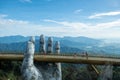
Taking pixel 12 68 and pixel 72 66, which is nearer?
pixel 12 68

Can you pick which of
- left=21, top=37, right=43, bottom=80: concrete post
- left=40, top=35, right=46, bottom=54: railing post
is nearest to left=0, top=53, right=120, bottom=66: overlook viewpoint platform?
left=21, top=37, right=43, bottom=80: concrete post

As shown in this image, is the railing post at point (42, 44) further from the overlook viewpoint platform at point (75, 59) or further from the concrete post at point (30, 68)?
the concrete post at point (30, 68)

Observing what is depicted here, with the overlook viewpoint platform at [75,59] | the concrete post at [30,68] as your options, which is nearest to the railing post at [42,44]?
the overlook viewpoint platform at [75,59]

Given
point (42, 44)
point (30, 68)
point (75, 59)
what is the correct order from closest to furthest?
point (30, 68) → point (75, 59) → point (42, 44)

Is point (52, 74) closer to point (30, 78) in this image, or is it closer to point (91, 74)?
point (30, 78)

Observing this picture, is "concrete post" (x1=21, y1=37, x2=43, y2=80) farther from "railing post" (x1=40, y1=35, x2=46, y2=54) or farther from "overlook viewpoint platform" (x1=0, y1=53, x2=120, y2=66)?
"railing post" (x1=40, y1=35, x2=46, y2=54)

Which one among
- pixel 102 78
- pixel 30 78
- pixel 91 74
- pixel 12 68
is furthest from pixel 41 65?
pixel 12 68

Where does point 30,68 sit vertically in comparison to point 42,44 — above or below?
below

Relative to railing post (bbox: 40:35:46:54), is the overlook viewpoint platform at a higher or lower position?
lower

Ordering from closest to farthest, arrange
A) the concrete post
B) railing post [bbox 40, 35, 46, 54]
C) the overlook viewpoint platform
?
1. the concrete post
2. the overlook viewpoint platform
3. railing post [bbox 40, 35, 46, 54]

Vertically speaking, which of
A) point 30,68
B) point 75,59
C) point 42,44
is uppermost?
point 42,44

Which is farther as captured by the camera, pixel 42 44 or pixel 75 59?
pixel 42 44
